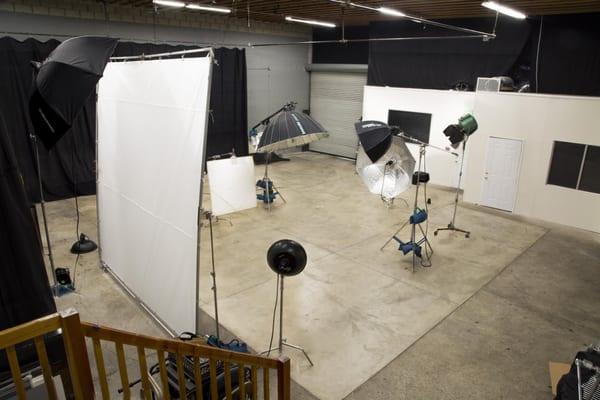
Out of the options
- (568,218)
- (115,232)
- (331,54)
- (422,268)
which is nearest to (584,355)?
(422,268)

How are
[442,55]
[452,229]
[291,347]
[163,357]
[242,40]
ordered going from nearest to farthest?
[163,357], [291,347], [452,229], [442,55], [242,40]

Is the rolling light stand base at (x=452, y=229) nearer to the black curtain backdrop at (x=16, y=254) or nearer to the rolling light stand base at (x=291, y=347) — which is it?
the rolling light stand base at (x=291, y=347)

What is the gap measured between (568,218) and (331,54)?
809cm

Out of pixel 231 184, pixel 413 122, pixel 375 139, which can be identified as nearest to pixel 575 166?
pixel 413 122

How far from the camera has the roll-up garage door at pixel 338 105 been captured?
1212 cm

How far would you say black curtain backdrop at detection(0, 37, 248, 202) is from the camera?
24.7 feet

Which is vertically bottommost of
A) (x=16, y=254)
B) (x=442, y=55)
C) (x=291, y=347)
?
(x=291, y=347)

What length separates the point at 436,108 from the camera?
9.53 m

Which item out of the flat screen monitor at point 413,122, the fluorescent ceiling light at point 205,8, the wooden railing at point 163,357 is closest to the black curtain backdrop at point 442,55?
the flat screen monitor at point 413,122

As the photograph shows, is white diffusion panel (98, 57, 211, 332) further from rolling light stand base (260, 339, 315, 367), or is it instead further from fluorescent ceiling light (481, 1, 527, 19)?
fluorescent ceiling light (481, 1, 527, 19)

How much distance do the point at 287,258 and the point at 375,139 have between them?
231cm

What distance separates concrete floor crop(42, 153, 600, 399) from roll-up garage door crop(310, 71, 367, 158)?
5258 mm

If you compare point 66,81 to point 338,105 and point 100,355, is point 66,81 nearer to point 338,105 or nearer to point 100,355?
point 100,355

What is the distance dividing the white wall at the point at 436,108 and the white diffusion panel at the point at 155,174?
691 cm
